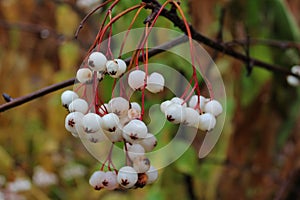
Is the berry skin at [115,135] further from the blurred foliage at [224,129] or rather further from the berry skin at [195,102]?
the blurred foliage at [224,129]

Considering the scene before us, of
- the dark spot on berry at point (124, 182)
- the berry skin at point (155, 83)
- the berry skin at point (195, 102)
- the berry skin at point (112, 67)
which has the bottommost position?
the dark spot on berry at point (124, 182)

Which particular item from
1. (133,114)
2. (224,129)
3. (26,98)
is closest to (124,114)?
(133,114)

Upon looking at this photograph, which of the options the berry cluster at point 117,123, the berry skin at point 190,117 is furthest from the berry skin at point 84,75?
the berry skin at point 190,117

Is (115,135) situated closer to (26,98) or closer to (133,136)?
(133,136)

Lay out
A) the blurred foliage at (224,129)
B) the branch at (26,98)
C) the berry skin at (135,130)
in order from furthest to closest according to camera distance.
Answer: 1. the blurred foliage at (224,129)
2. the branch at (26,98)
3. the berry skin at (135,130)

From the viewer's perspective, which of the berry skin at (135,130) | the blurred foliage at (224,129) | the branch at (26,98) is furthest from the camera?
the blurred foliage at (224,129)
